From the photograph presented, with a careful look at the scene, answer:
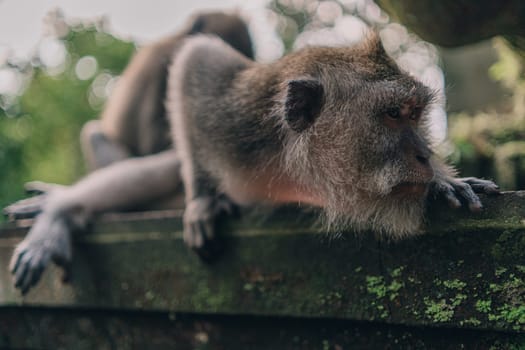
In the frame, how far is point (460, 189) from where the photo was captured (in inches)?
95.2

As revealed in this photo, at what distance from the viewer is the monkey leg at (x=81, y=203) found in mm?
3477

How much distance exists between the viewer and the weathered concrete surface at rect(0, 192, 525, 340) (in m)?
2.26

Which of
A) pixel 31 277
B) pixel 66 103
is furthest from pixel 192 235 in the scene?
Answer: pixel 66 103

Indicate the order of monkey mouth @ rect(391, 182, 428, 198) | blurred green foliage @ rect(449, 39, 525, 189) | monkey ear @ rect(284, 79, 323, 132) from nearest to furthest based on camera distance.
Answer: monkey mouth @ rect(391, 182, 428, 198) < monkey ear @ rect(284, 79, 323, 132) < blurred green foliage @ rect(449, 39, 525, 189)

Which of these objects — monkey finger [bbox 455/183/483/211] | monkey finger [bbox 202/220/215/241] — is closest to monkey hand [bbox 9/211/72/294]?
monkey finger [bbox 202/220/215/241]

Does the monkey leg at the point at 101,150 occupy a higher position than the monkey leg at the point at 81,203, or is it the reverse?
the monkey leg at the point at 81,203

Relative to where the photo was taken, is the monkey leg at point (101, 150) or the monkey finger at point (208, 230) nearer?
the monkey finger at point (208, 230)

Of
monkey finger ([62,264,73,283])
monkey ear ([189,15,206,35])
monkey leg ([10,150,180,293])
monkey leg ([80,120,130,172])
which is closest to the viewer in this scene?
monkey leg ([10,150,180,293])

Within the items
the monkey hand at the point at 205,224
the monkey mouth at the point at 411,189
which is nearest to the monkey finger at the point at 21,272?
the monkey hand at the point at 205,224

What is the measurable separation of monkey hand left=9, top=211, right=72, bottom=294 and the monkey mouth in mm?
2146

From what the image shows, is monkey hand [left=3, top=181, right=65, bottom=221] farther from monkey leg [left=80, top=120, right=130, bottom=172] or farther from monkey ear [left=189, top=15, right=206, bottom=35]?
monkey ear [left=189, top=15, right=206, bottom=35]

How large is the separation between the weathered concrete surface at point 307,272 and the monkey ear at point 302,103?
492mm

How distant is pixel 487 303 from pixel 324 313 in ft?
2.50

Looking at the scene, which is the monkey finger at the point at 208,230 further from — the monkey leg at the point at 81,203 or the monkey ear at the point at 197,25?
the monkey ear at the point at 197,25
